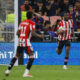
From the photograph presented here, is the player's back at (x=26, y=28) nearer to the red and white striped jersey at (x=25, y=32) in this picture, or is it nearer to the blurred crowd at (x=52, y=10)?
the red and white striped jersey at (x=25, y=32)

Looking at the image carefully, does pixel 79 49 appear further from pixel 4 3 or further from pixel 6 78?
pixel 6 78

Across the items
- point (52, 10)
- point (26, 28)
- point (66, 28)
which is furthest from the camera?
point (52, 10)

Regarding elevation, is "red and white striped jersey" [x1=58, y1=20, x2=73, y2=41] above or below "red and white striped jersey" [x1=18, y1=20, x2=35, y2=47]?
below

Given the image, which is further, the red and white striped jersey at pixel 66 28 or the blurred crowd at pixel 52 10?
the blurred crowd at pixel 52 10

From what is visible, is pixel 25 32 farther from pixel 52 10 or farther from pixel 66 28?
pixel 52 10

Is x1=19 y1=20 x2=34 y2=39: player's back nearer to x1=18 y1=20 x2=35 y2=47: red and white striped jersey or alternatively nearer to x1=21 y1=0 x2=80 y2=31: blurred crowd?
x1=18 y1=20 x2=35 y2=47: red and white striped jersey

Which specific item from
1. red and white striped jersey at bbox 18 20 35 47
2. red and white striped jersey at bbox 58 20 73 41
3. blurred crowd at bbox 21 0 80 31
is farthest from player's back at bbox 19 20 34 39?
blurred crowd at bbox 21 0 80 31

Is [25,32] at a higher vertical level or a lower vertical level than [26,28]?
lower

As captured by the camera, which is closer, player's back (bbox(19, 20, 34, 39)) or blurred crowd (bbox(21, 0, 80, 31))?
player's back (bbox(19, 20, 34, 39))

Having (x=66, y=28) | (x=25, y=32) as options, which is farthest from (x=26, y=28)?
(x=66, y=28)

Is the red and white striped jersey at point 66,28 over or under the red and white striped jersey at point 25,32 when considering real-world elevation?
under

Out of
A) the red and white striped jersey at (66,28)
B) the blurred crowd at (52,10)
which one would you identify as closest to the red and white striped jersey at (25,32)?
the red and white striped jersey at (66,28)

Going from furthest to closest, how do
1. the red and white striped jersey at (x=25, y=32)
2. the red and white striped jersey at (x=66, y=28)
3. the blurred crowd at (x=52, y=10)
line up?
1. the blurred crowd at (x=52, y=10)
2. the red and white striped jersey at (x=66, y=28)
3. the red and white striped jersey at (x=25, y=32)

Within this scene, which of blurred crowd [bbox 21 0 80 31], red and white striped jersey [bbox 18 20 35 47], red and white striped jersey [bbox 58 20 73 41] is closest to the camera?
red and white striped jersey [bbox 18 20 35 47]
